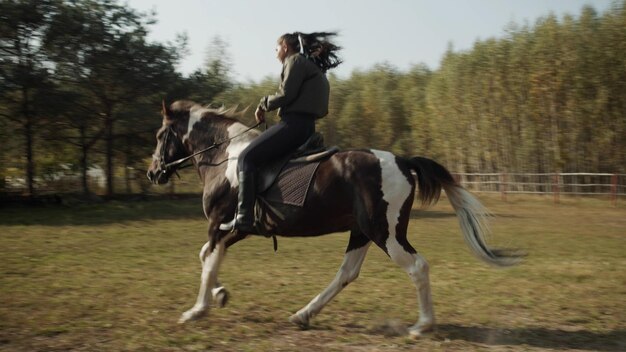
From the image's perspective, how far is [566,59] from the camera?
27312 mm

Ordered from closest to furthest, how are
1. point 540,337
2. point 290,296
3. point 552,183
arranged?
point 540,337 < point 290,296 < point 552,183

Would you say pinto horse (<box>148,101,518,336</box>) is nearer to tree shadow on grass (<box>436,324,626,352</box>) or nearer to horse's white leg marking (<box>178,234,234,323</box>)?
horse's white leg marking (<box>178,234,234,323</box>)

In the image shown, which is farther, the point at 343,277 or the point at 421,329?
the point at 343,277

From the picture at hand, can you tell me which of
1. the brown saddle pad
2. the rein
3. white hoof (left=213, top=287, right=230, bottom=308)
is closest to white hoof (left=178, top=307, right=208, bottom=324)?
white hoof (left=213, top=287, right=230, bottom=308)

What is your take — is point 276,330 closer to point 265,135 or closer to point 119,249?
point 265,135

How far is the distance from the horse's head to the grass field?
4.89 ft

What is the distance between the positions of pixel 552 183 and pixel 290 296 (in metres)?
23.5

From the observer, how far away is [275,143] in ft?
19.9

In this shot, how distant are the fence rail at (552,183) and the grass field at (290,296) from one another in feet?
40.7

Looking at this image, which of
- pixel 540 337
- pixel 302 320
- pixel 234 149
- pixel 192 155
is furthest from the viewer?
pixel 192 155

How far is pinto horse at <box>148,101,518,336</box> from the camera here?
5617 millimetres

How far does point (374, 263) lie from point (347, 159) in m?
4.41

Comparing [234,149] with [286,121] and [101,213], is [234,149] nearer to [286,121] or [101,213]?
[286,121]

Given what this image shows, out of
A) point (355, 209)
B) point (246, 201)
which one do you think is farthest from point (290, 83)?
point (355, 209)
